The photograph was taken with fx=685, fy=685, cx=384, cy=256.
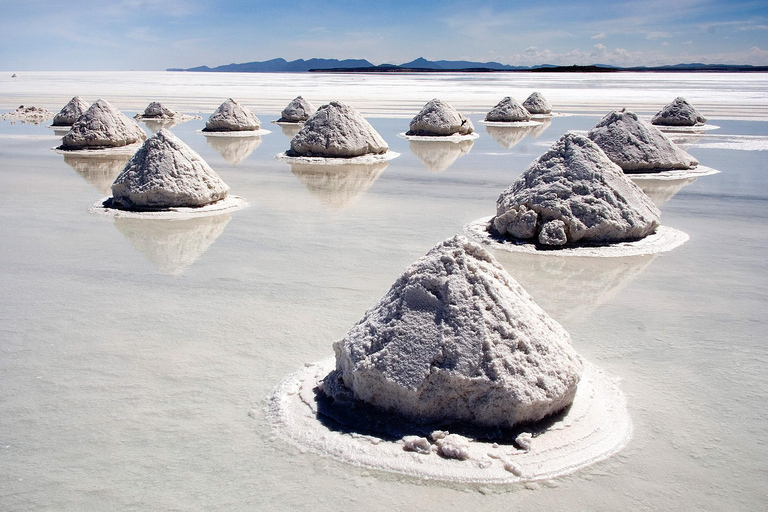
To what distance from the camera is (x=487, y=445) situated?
2992mm

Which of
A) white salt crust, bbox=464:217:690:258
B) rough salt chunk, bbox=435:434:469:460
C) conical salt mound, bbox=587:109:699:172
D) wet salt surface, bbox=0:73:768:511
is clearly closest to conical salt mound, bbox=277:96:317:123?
conical salt mound, bbox=587:109:699:172

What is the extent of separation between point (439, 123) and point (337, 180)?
20.9 ft

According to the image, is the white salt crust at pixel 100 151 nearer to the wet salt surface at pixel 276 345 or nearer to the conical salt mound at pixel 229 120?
the conical salt mound at pixel 229 120

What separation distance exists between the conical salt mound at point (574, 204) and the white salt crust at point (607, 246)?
0.32ft

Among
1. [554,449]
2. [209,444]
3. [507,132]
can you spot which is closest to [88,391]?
[209,444]

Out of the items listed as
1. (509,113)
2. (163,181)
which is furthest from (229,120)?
(163,181)

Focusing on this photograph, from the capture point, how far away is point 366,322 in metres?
3.38

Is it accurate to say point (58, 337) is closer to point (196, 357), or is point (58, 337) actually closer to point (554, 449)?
point (196, 357)

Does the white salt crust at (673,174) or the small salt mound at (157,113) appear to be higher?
the small salt mound at (157,113)

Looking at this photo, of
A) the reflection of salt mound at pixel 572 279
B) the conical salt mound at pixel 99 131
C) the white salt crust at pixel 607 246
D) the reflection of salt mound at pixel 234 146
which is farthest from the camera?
the conical salt mound at pixel 99 131

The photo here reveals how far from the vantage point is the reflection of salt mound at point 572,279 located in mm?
4883

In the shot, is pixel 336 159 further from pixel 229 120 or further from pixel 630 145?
pixel 229 120

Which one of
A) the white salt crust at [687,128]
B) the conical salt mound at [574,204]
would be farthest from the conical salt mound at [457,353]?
the white salt crust at [687,128]

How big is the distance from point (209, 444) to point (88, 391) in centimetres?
91
